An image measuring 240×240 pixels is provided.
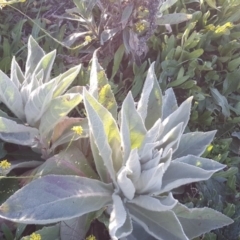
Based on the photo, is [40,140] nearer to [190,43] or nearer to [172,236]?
[172,236]

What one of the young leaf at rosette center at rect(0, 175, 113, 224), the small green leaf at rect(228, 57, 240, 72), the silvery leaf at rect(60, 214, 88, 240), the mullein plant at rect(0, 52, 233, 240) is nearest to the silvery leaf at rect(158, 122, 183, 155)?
the mullein plant at rect(0, 52, 233, 240)

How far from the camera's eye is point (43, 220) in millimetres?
1119

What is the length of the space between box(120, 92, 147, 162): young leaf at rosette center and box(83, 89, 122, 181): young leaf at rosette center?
0.15ft

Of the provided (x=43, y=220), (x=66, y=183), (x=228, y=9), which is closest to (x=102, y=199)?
(x=66, y=183)

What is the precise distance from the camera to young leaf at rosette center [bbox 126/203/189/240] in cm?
122

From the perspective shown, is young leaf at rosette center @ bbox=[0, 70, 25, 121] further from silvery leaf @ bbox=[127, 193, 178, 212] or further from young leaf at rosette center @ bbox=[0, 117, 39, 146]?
silvery leaf @ bbox=[127, 193, 178, 212]

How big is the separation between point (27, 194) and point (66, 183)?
0.40ft

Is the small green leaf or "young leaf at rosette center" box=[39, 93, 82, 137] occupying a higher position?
"young leaf at rosette center" box=[39, 93, 82, 137]

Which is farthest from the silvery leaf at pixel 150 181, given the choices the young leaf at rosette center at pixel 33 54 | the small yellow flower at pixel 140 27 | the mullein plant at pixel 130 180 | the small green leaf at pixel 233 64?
the small green leaf at pixel 233 64

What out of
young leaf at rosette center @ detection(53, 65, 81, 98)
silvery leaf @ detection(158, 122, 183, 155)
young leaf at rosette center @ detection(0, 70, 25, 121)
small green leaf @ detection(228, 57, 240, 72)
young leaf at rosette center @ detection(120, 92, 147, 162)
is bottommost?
small green leaf @ detection(228, 57, 240, 72)

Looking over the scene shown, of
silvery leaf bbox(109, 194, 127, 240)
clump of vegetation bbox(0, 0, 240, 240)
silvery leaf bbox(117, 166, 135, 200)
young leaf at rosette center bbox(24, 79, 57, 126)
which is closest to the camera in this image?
silvery leaf bbox(109, 194, 127, 240)

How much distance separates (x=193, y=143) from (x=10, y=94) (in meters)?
0.61

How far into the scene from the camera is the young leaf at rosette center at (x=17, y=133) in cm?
131

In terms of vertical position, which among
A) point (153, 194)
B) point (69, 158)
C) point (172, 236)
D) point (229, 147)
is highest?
point (69, 158)
